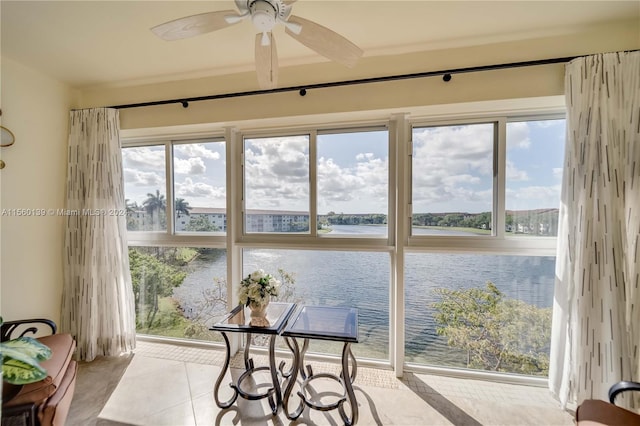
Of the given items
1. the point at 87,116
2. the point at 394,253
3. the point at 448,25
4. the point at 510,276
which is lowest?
the point at 510,276

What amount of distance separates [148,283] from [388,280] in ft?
8.20

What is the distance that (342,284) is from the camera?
2.28m

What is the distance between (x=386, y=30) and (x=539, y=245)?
1.98 metres

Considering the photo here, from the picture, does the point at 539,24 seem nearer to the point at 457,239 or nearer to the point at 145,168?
the point at 457,239

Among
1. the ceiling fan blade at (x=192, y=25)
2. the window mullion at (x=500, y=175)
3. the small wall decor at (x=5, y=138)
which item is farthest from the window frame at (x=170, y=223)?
the window mullion at (x=500, y=175)

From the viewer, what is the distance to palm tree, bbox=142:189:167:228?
2.60 m

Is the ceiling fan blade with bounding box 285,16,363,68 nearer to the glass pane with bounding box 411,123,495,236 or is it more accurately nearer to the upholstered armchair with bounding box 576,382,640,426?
the glass pane with bounding box 411,123,495,236

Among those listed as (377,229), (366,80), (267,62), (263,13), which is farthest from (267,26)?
(377,229)

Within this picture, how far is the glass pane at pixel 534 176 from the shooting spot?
6.38ft

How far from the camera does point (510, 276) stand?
2021 mm

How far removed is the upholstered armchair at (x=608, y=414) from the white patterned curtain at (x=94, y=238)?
335 cm

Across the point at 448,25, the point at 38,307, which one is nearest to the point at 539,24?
the point at 448,25

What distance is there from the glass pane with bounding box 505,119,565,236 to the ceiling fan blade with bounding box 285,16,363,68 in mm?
1577

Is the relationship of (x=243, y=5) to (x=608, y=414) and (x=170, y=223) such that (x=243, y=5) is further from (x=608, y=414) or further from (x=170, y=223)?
(x=608, y=414)
